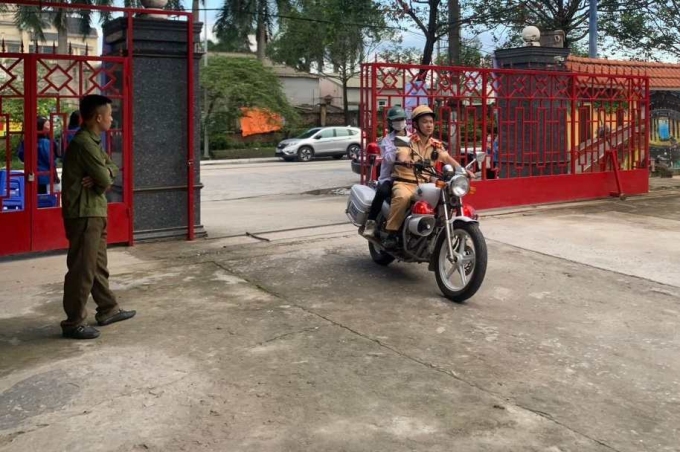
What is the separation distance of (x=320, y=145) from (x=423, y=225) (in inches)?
927

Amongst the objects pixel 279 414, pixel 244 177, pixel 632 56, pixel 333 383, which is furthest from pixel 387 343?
pixel 632 56

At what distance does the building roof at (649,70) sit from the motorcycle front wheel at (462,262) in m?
10.1

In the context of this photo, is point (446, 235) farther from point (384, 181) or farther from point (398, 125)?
point (398, 125)

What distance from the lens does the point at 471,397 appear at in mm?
4055

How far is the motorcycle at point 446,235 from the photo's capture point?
582cm

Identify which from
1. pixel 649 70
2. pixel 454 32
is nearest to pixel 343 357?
pixel 454 32

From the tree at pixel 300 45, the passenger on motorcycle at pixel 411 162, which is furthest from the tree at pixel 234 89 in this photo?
the passenger on motorcycle at pixel 411 162

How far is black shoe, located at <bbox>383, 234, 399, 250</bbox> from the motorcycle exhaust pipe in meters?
0.43

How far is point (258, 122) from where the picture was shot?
3494cm

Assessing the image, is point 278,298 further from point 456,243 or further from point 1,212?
point 1,212

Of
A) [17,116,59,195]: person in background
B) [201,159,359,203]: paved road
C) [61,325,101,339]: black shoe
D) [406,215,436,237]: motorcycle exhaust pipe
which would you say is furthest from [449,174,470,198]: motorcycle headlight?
[201,159,359,203]: paved road

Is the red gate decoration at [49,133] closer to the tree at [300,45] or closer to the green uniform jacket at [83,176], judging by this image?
the green uniform jacket at [83,176]

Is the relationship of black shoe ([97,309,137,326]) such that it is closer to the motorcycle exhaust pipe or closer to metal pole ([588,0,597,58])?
the motorcycle exhaust pipe

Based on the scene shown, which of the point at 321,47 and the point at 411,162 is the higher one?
the point at 321,47
